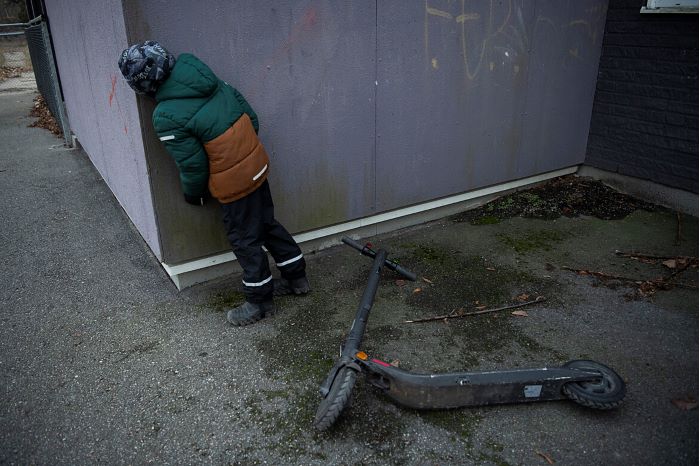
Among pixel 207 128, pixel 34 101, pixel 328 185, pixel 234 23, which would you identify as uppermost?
pixel 234 23

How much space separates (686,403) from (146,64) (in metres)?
3.49

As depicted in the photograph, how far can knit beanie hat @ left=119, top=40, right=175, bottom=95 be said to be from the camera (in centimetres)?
307

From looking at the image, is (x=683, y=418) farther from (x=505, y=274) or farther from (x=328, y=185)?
(x=328, y=185)

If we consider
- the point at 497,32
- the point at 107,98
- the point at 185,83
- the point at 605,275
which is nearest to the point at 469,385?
the point at 605,275

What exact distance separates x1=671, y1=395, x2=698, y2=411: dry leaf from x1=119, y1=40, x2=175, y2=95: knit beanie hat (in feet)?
11.1

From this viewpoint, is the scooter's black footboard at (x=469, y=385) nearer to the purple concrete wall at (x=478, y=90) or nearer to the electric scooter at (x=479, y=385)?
the electric scooter at (x=479, y=385)

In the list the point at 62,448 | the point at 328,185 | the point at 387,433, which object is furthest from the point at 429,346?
the point at 62,448

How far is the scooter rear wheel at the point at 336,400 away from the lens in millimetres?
2555

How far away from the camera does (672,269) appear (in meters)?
4.25

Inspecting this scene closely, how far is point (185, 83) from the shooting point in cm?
318

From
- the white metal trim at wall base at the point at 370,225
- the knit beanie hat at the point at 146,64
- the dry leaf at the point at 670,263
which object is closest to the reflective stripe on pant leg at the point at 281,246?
the white metal trim at wall base at the point at 370,225

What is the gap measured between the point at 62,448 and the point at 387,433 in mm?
1627

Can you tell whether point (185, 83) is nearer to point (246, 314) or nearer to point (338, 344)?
point (246, 314)

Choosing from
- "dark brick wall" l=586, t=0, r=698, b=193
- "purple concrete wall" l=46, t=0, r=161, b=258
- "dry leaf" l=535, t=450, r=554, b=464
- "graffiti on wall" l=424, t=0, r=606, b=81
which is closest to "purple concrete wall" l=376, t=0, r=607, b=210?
"graffiti on wall" l=424, t=0, r=606, b=81
